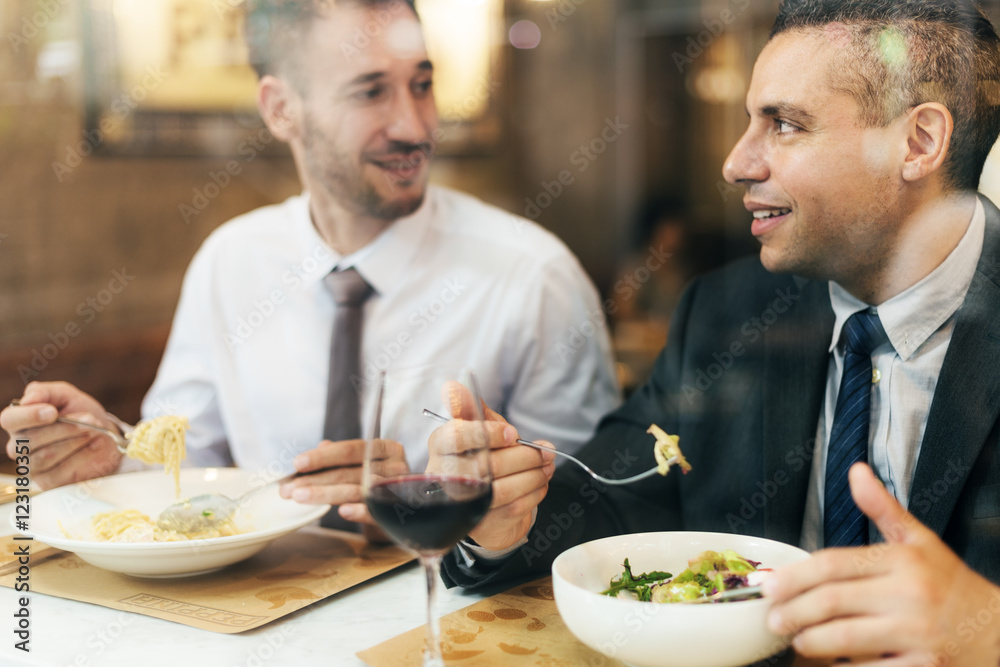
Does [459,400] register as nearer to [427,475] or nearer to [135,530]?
[427,475]

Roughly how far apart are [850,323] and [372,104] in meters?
1.04

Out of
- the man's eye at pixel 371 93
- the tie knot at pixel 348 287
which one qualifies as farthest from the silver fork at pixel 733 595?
the man's eye at pixel 371 93

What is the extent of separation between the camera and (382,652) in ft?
3.04

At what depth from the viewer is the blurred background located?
2717 millimetres

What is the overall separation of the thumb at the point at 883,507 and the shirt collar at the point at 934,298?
490mm

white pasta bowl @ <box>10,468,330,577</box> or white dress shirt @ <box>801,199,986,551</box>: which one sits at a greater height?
white dress shirt @ <box>801,199,986,551</box>

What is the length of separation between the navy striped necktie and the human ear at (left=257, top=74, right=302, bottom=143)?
4.13ft

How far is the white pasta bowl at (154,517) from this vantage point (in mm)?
1091

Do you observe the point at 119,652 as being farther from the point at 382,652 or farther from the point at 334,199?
the point at 334,199

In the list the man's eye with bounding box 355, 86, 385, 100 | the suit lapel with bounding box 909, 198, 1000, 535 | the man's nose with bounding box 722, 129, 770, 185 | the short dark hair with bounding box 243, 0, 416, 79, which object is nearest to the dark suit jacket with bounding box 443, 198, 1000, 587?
the suit lapel with bounding box 909, 198, 1000, 535

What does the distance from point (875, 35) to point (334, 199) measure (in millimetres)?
1124

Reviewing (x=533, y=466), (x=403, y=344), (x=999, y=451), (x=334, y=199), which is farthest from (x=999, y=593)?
(x=334, y=199)

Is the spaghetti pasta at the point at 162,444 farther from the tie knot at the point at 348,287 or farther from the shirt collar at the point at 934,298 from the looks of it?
the shirt collar at the point at 934,298

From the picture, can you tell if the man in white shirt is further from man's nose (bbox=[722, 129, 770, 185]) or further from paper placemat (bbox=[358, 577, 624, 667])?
paper placemat (bbox=[358, 577, 624, 667])
